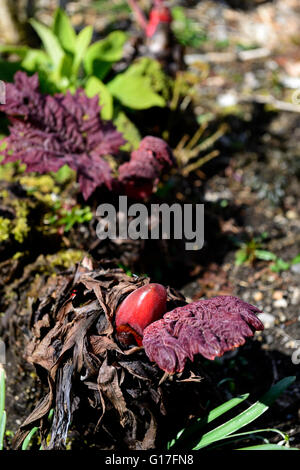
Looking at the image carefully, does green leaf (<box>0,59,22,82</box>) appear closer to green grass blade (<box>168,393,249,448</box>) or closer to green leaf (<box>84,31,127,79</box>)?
green leaf (<box>84,31,127,79</box>)

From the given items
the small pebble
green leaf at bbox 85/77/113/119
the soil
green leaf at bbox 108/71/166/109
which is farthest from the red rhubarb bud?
green leaf at bbox 108/71/166/109

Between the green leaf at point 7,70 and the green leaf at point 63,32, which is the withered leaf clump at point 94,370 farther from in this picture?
the green leaf at point 63,32

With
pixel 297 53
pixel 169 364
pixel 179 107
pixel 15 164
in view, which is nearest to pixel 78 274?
pixel 169 364

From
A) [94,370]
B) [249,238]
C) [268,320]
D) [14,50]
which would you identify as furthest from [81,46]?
[94,370]

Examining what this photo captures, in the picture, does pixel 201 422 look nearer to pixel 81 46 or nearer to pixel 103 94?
pixel 103 94

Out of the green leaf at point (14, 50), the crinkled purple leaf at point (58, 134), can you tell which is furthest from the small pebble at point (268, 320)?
the green leaf at point (14, 50)
